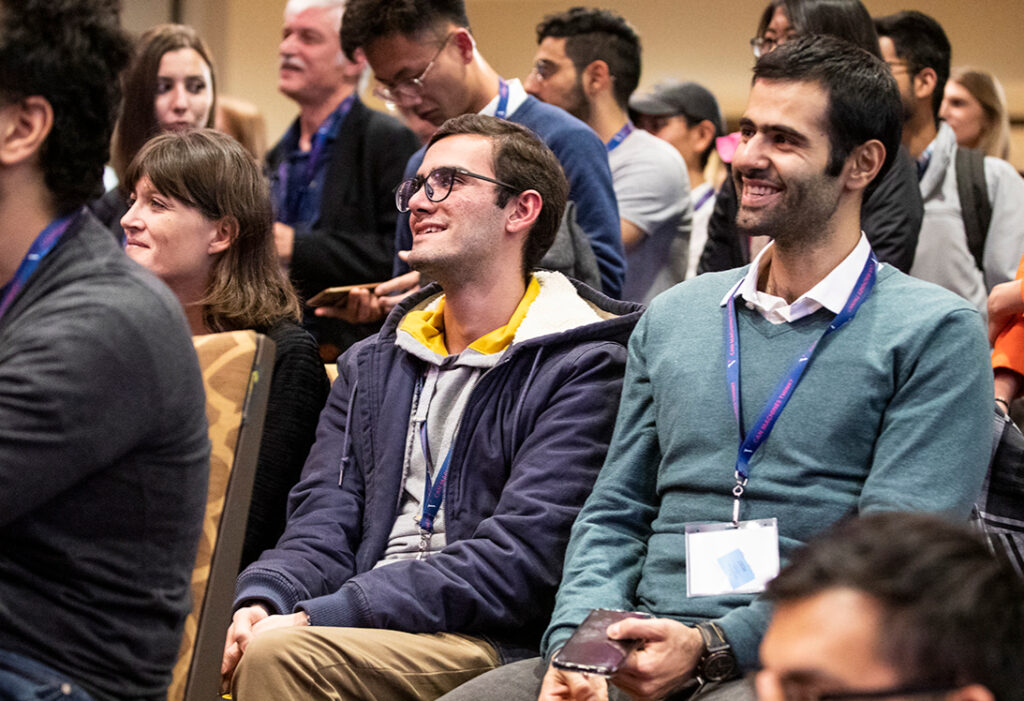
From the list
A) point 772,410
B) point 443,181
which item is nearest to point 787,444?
point 772,410

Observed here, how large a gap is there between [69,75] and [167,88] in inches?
111

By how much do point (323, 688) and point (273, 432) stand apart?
0.83 metres

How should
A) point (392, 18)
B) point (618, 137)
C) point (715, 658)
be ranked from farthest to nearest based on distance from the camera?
point (618, 137)
point (392, 18)
point (715, 658)

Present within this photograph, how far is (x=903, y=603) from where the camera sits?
3.39ft

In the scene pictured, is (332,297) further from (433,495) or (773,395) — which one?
(773,395)

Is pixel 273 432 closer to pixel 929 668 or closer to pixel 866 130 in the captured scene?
pixel 866 130

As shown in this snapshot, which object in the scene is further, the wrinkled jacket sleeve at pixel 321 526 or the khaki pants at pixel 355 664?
the wrinkled jacket sleeve at pixel 321 526

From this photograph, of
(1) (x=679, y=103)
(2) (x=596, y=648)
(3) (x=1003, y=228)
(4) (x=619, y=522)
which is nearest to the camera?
(2) (x=596, y=648)

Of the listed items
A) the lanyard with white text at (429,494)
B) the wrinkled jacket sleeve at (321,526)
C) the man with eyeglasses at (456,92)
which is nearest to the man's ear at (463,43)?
the man with eyeglasses at (456,92)

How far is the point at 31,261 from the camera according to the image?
1.39 metres

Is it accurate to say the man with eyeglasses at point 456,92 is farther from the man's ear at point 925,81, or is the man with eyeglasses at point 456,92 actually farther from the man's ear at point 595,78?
the man's ear at point 925,81

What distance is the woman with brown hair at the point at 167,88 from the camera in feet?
13.1

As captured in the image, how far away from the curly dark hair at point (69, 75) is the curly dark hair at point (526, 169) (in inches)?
56.3

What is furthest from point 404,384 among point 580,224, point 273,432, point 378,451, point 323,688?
point 580,224
